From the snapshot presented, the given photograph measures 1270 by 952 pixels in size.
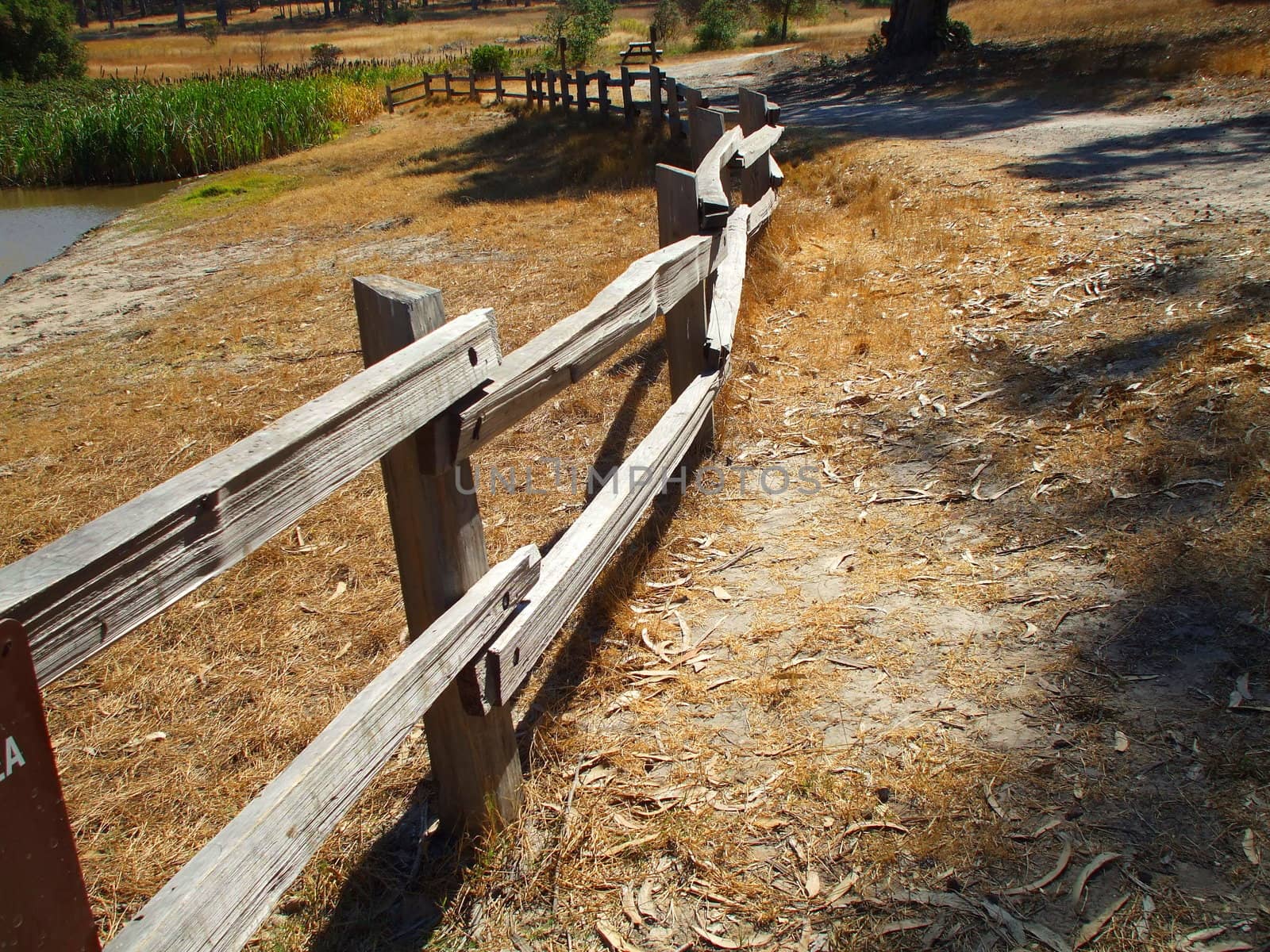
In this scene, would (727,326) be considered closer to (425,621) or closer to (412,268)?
(425,621)

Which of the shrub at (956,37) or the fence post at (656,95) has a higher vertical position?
the shrub at (956,37)

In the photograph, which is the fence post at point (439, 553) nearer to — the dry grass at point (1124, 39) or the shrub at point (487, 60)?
the dry grass at point (1124, 39)

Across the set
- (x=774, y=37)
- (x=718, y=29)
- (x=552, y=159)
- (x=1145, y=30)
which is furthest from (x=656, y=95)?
(x=774, y=37)

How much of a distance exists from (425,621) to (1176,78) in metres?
15.7

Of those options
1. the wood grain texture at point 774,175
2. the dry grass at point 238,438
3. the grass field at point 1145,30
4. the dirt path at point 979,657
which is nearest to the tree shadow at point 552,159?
the dry grass at point 238,438

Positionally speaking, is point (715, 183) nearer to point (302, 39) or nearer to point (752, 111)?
point (752, 111)

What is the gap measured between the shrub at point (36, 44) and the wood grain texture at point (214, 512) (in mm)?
50849

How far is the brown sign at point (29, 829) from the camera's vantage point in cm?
116

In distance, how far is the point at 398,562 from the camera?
2438mm

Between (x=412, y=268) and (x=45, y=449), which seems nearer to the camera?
(x=45, y=449)

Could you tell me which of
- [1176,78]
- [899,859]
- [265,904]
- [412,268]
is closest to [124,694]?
[265,904]

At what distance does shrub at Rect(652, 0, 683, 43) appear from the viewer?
46769mm

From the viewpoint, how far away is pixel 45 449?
6445 millimetres

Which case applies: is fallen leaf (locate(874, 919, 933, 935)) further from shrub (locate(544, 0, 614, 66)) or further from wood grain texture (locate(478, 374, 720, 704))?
shrub (locate(544, 0, 614, 66))
